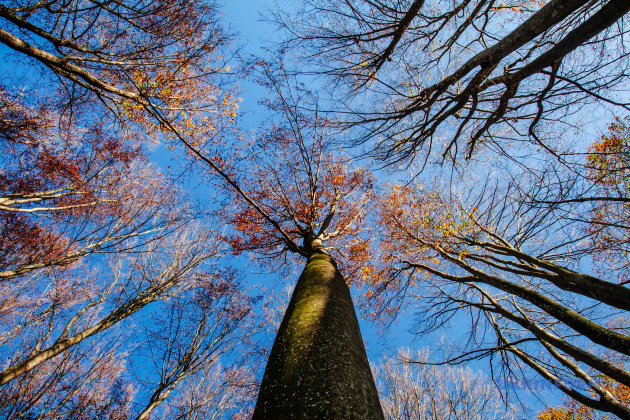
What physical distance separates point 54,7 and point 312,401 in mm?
5903

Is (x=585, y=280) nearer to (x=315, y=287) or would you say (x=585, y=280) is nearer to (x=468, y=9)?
(x=315, y=287)

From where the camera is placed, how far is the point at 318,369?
4.19ft

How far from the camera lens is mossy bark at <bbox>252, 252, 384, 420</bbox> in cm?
108

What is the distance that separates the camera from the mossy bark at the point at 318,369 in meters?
1.08

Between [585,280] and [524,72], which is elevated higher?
[524,72]

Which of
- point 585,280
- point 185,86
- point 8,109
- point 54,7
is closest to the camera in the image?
point 585,280

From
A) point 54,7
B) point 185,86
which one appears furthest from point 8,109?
point 185,86

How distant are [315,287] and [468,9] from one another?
16.7ft

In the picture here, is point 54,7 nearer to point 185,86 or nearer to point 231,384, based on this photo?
point 185,86

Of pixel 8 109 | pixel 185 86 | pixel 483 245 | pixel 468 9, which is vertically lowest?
pixel 483 245

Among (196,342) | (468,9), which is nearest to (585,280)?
(468,9)

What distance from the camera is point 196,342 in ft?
19.0

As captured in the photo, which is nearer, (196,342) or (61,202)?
(196,342)

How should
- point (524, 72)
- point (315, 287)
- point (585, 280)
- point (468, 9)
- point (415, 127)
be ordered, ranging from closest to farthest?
point (315, 287), point (524, 72), point (585, 280), point (468, 9), point (415, 127)
